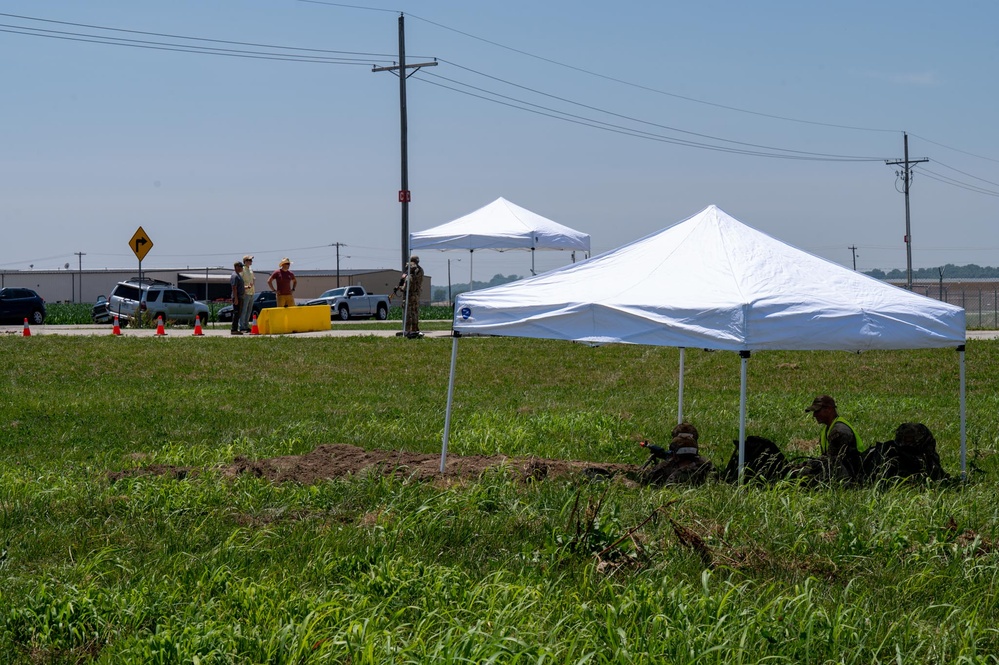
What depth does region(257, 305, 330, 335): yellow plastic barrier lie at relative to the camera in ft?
86.7

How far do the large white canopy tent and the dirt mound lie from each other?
46 centimetres

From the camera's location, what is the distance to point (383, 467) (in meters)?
9.73

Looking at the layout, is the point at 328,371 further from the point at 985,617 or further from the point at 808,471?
the point at 985,617

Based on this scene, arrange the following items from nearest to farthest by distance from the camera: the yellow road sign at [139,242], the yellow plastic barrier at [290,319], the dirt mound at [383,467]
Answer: the dirt mound at [383,467]
the yellow plastic barrier at [290,319]
the yellow road sign at [139,242]

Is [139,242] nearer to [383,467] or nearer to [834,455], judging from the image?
[383,467]

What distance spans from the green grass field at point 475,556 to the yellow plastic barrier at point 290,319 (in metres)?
12.6

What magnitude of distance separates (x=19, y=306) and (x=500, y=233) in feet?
79.6

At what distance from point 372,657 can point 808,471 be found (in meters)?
5.34

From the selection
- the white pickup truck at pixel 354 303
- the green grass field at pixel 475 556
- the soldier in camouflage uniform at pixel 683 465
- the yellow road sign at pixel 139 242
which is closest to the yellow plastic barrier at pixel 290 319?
the yellow road sign at pixel 139 242

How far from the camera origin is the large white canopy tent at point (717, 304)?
29.4 ft

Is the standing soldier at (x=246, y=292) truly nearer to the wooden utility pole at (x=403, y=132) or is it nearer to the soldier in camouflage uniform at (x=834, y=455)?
the wooden utility pole at (x=403, y=132)

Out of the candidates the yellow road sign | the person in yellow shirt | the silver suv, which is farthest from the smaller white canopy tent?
the silver suv

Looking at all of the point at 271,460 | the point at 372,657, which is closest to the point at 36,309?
the point at 271,460

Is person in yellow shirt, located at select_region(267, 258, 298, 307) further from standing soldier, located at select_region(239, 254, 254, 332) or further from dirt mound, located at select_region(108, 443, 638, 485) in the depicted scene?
dirt mound, located at select_region(108, 443, 638, 485)
